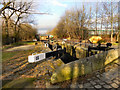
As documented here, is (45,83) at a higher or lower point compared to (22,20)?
lower

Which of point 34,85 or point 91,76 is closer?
point 34,85

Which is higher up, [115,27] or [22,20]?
[22,20]

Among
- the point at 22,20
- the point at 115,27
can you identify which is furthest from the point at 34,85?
the point at 115,27

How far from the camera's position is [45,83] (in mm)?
2758

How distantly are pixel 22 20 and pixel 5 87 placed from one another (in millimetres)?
19497

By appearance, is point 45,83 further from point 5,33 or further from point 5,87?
point 5,33

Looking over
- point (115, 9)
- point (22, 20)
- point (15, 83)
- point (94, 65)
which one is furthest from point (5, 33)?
point (115, 9)

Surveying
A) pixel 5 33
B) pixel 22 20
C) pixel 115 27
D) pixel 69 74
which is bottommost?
pixel 69 74

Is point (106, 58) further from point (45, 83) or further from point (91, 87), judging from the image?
point (45, 83)

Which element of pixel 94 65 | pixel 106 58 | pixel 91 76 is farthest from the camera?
pixel 106 58

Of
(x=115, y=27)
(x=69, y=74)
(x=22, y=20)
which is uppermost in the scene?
(x=22, y=20)

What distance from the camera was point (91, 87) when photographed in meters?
2.51

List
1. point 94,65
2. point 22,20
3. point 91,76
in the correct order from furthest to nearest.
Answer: point 22,20
point 94,65
point 91,76

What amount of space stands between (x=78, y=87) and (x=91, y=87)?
1.29 ft
